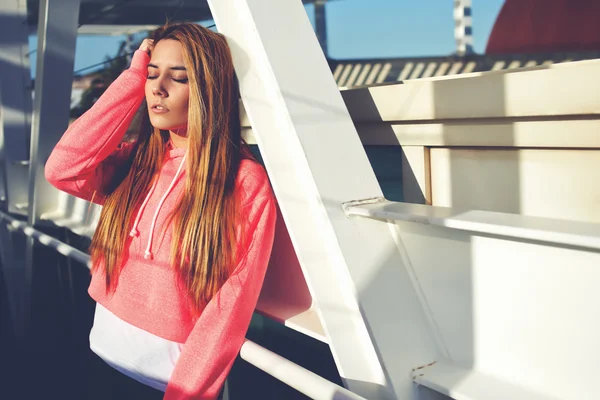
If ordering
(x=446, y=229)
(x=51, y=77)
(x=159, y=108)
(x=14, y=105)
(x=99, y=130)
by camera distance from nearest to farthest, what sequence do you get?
(x=446, y=229), (x=159, y=108), (x=99, y=130), (x=51, y=77), (x=14, y=105)

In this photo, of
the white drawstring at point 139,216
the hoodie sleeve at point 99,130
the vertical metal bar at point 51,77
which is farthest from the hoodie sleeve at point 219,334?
the vertical metal bar at point 51,77

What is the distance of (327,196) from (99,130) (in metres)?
0.56

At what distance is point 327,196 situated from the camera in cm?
83

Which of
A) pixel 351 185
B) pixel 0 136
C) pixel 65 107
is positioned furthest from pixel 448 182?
pixel 0 136

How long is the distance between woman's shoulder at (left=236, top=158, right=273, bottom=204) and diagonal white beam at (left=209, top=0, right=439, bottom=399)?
9 cm

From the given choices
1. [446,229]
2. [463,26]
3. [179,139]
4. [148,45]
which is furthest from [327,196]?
[463,26]

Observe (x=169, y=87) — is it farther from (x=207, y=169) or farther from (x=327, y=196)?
(x=327, y=196)

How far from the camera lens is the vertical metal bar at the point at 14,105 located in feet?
8.46

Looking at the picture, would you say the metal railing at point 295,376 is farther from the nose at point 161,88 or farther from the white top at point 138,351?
the nose at point 161,88

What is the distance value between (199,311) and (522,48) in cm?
437

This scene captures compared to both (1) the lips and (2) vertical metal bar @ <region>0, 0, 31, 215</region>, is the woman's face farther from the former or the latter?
(2) vertical metal bar @ <region>0, 0, 31, 215</region>

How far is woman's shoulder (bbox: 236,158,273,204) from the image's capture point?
0.98 metres

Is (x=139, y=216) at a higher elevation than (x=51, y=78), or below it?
below

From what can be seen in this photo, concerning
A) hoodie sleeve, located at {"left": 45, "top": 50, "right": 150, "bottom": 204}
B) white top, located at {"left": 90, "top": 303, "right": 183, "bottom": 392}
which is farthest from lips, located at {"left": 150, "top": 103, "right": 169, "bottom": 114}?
white top, located at {"left": 90, "top": 303, "right": 183, "bottom": 392}
